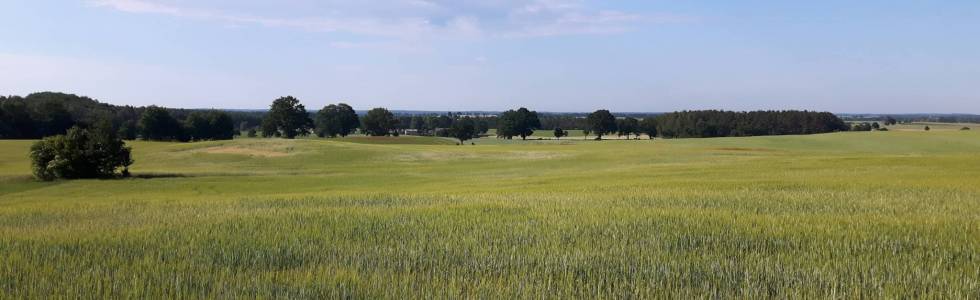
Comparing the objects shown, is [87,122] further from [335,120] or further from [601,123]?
[601,123]

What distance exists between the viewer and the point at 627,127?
140000 millimetres

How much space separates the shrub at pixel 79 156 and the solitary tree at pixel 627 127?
11001 centimetres

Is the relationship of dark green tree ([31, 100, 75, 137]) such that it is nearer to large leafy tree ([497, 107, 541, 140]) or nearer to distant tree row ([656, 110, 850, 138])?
large leafy tree ([497, 107, 541, 140])

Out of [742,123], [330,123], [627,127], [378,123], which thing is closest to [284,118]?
[330,123]

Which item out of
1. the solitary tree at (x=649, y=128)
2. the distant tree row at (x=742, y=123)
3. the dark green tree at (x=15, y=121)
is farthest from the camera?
the solitary tree at (x=649, y=128)

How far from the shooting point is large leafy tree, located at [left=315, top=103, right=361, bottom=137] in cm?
12388

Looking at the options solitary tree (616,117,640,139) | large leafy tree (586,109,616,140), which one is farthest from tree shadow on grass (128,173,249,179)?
solitary tree (616,117,640,139)

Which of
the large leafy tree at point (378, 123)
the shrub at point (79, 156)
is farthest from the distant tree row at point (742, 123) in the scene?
the shrub at point (79, 156)

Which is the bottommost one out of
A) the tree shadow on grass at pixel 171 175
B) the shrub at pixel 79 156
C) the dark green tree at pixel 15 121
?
the tree shadow on grass at pixel 171 175

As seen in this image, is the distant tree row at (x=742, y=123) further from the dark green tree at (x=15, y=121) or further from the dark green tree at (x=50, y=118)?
the dark green tree at (x=15, y=121)

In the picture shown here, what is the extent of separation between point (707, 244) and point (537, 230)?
2206 millimetres

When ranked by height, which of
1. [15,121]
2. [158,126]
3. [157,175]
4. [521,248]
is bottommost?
[157,175]

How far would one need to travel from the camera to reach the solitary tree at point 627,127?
453 ft

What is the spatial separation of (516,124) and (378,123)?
27709mm
